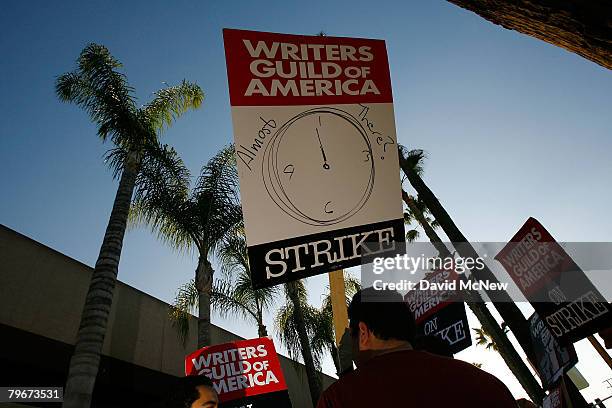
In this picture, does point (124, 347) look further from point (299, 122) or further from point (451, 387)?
point (451, 387)

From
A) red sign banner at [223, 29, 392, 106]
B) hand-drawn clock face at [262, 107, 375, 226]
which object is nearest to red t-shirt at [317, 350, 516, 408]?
hand-drawn clock face at [262, 107, 375, 226]

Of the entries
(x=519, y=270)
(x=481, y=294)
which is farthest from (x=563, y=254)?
(x=481, y=294)

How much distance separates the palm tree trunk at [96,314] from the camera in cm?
779

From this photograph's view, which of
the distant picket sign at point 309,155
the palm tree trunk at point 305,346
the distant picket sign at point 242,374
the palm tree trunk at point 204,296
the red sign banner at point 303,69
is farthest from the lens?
the palm tree trunk at point 305,346

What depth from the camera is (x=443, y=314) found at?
5.62 metres

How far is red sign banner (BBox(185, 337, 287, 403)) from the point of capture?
6312mm

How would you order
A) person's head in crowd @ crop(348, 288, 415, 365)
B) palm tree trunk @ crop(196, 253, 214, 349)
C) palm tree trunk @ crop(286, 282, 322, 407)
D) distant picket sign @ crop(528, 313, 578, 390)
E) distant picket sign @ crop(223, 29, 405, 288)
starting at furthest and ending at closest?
palm tree trunk @ crop(286, 282, 322, 407)
palm tree trunk @ crop(196, 253, 214, 349)
distant picket sign @ crop(528, 313, 578, 390)
distant picket sign @ crop(223, 29, 405, 288)
person's head in crowd @ crop(348, 288, 415, 365)

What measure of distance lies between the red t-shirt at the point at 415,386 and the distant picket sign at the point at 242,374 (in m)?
5.24

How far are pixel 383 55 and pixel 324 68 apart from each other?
1.54 feet

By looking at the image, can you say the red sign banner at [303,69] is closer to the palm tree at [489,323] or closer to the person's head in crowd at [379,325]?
the person's head in crowd at [379,325]

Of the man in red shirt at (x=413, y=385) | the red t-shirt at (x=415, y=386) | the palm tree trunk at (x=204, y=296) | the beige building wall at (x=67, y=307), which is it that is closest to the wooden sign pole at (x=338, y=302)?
the man in red shirt at (x=413, y=385)

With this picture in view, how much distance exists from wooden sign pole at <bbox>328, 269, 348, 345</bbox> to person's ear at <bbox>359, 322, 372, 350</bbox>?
759mm

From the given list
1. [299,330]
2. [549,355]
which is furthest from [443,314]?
[299,330]

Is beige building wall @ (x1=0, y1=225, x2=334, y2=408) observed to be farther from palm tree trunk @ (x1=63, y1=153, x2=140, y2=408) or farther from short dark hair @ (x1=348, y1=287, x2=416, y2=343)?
short dark hair @ (x1=348, y1=287, x2=416, y2=343)
